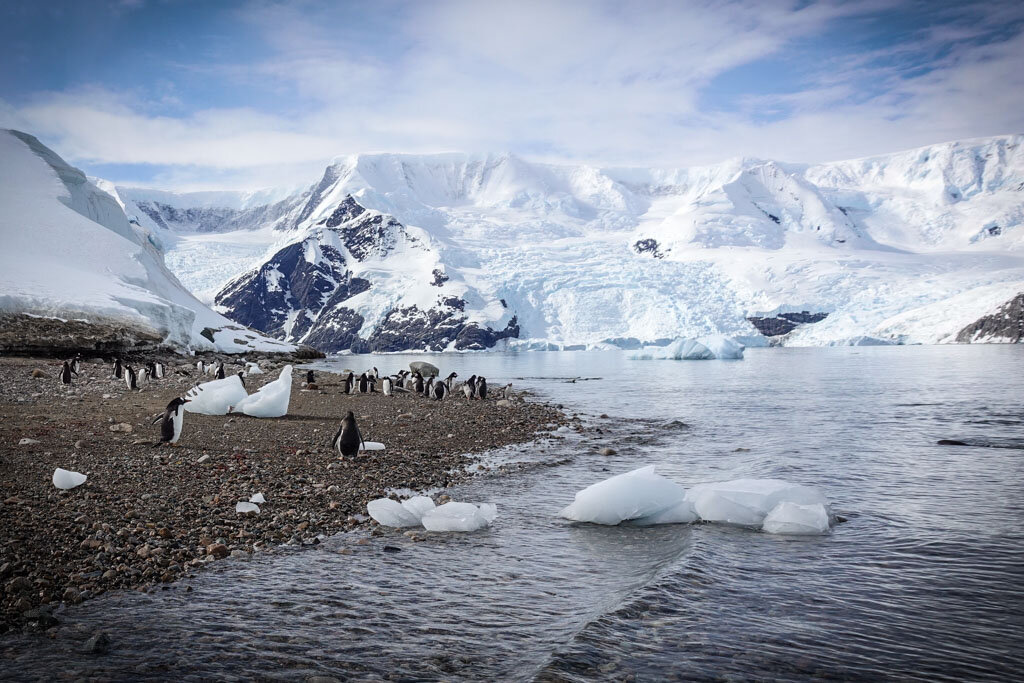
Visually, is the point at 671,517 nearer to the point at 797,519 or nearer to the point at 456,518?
the point at 797,519

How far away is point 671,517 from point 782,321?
288 ft

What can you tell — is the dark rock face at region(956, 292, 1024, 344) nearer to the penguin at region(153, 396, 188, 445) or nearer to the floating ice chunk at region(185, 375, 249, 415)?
the floating ice chunk at region(185, 375, 249, 415)

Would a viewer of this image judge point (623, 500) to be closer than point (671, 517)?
Yes

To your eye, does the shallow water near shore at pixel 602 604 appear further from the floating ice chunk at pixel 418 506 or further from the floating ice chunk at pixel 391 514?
the floating ice chunk at pixel 418 506

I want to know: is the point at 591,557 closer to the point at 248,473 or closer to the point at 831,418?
the point at 248,473

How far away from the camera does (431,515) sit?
7105 mm

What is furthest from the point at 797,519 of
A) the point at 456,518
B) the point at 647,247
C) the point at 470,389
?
the point at 647,247

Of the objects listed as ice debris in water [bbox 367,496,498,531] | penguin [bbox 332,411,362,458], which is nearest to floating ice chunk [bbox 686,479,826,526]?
ice debris in water [bbox 367,496,498,531]

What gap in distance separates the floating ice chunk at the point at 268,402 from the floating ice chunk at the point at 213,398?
0.24 m

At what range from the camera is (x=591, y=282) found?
9406 centimetres

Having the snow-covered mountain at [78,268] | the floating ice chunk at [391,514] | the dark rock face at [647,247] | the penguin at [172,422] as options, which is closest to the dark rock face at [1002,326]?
the dark rock face at [647,247]

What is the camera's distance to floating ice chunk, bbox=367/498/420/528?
7.12 meters

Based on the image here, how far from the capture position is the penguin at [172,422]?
10.1m

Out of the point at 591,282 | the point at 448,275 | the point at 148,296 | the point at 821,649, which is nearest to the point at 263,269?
the point at 448,275
